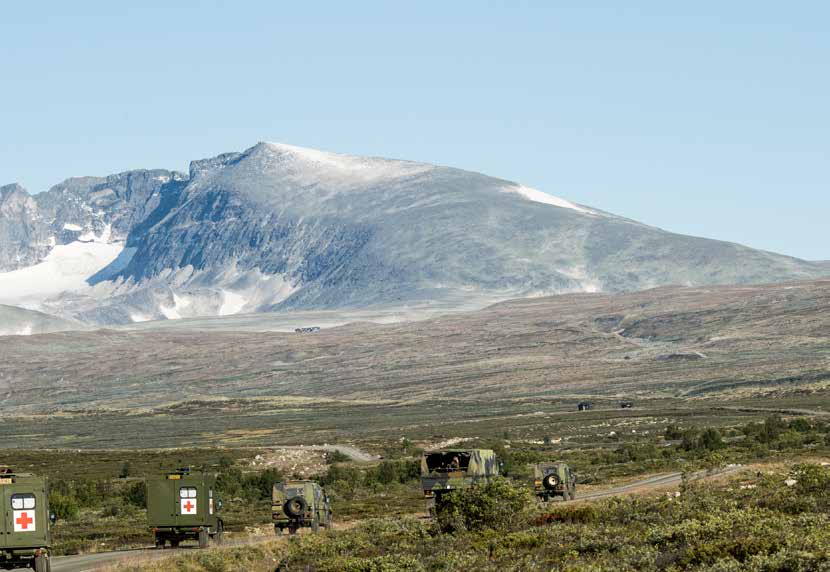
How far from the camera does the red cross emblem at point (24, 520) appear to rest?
3691 cm

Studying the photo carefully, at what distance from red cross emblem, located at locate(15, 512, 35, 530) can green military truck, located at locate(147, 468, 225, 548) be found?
954 centimetres

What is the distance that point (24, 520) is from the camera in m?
36.9

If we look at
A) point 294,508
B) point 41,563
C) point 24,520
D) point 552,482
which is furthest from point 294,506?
point 24,520

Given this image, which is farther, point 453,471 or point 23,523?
point 453,471

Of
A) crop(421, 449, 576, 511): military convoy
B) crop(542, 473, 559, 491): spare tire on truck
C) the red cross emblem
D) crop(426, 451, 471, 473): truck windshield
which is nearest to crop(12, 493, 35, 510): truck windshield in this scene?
the red cross emblem

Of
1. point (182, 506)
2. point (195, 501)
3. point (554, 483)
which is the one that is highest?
point (195, 501)

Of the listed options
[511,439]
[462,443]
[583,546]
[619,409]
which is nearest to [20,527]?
[583,546]

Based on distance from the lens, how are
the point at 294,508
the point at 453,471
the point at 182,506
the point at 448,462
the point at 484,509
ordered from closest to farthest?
the point at 484,509 → the point at 182,506 → the point at 294,508 → the point at 453,471 → the point at 448,462

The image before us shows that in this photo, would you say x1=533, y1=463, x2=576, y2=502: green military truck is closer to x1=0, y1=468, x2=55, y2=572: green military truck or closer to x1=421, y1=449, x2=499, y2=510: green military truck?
x1=421, y1=449, x2=499, y2=510: green military truck

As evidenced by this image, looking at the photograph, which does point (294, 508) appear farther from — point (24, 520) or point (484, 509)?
point (24, 520)

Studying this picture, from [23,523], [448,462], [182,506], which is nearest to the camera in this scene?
[23,523]

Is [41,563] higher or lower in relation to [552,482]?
higher

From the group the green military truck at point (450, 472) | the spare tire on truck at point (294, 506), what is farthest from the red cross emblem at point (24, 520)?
the green military truck at point (450, 472)

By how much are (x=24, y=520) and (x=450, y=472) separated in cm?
1936
